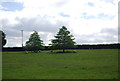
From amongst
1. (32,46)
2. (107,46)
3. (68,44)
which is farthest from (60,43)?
(107,46)

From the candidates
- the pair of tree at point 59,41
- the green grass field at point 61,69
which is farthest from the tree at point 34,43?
the green grass field at point 61,69

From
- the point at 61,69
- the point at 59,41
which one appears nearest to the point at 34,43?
the point at 59,41

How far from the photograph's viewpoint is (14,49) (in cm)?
9519

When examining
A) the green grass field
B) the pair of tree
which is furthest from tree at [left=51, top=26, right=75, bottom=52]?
the green grass field

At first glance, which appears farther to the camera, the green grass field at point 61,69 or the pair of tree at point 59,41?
the pair of tree at point 59,41

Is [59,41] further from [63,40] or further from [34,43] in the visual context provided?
[34,43]

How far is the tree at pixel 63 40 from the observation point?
72050 mm

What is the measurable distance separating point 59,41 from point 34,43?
9.74 m

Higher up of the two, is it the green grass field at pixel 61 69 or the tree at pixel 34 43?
the tree at pixel 34 43

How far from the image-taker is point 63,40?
73.1m

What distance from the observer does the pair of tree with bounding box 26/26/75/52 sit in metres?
72.2

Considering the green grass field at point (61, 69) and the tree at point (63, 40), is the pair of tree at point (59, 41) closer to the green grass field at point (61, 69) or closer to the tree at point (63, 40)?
the tree at point (63, 40)

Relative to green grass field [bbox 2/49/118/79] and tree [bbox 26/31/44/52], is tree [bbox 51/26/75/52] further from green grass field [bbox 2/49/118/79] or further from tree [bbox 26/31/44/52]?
green grass field [bbox 2/49/118/79]

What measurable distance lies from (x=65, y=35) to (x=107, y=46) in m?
23.6
